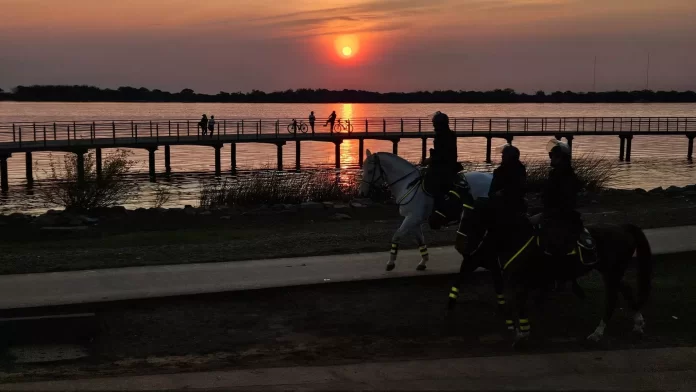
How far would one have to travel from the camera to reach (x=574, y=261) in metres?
7.93

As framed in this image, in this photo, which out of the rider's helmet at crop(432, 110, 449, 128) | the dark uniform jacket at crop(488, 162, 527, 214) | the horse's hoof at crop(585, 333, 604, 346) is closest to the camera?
the horse's hoof at crop(585, 333, 604, 346)

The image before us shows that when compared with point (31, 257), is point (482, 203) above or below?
above

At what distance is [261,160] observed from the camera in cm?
6506

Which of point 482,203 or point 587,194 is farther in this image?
point 587,194

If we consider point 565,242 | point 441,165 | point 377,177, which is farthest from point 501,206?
point 377,177

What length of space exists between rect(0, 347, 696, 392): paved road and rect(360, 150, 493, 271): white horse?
3818mm

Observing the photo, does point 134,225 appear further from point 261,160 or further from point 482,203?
point 261,160

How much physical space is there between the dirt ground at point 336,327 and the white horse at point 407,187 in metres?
0.80

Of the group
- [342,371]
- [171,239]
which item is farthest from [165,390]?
[171,239]

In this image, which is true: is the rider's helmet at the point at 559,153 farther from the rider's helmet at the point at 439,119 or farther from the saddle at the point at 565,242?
the rider's helmet at the point at 439,119

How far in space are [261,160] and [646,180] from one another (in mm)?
31389

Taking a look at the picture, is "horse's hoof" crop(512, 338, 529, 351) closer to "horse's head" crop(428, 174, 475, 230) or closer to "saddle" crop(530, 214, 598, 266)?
"saddle" crop(530, 214, 598, 266)

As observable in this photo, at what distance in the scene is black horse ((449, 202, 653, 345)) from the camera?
792cm

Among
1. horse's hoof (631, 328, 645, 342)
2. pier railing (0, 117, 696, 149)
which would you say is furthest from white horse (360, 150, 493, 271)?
pier railing (0, 117, 696, 149)
